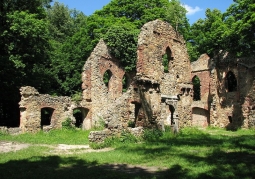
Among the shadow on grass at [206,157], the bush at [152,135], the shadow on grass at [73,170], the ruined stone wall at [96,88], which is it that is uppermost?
the ruined stone wall at [96,88]

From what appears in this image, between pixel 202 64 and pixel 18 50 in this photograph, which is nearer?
pixel 18 50

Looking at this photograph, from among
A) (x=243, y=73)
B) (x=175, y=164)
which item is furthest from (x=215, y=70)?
(x=175, y=164)

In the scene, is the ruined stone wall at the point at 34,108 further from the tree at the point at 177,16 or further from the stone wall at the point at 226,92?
the tree at the point at 177,16

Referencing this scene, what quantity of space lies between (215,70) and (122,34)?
9589 mm

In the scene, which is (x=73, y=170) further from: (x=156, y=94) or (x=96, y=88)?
(x=96, y=88)

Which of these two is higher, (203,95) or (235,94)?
(203,95)

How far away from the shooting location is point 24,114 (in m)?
21.8

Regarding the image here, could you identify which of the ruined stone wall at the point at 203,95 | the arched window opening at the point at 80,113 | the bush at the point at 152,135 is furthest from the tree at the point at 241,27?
the arched window opening at the point at 80,113

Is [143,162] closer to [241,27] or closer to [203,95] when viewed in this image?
[241,27]

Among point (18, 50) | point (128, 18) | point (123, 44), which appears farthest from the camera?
point (128, 18)

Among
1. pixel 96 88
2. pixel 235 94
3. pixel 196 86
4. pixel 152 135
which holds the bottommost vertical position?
pixel 152 135

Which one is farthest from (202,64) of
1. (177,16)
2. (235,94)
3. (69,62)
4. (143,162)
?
(143,162)

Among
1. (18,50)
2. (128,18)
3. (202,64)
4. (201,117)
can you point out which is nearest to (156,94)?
(18,50)

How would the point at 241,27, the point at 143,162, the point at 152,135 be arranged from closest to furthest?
the point at 143,162, the point at 152,135, the point at 241,27
